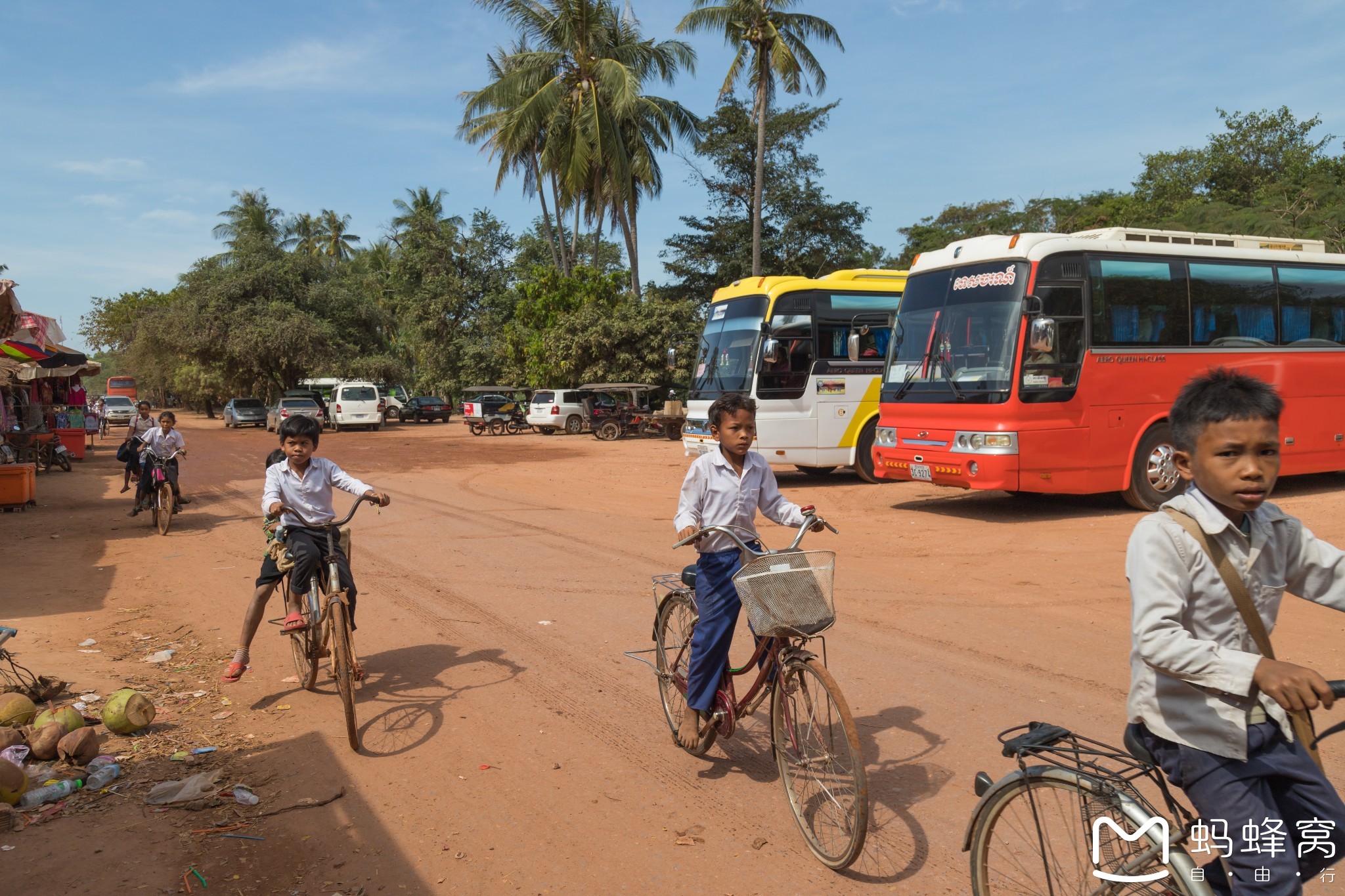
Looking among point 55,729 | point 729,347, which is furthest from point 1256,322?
point 55,729

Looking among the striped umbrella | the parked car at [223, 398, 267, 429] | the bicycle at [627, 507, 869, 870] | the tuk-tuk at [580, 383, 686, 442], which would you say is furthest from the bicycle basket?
the parked car at [223, 398, 267, 429]

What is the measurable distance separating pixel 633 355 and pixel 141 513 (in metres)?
21.2

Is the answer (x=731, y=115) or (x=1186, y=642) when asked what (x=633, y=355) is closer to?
(x=731, y=115)

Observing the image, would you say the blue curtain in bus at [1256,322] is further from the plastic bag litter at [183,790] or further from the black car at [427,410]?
the black car at [427,410]

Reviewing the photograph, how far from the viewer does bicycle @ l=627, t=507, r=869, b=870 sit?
3.30 meters

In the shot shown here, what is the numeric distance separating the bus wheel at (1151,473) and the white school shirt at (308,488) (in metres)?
9.64

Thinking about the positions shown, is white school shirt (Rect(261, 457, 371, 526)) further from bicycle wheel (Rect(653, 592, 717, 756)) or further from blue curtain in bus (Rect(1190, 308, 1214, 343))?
blue curtain in bus (Rect(1190, 308, 1214, 343))

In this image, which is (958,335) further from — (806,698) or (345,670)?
(345,670)

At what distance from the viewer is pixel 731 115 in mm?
39750

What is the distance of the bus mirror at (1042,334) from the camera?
1040 centimetres

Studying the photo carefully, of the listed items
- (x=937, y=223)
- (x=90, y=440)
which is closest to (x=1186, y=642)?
(x=90, y=440)

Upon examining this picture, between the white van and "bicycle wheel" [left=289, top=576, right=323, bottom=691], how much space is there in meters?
33.4

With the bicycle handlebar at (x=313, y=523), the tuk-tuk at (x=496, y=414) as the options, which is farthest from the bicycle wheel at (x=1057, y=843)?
the tuk-tuk at (x=496, y=414)

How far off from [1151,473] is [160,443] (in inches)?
506
